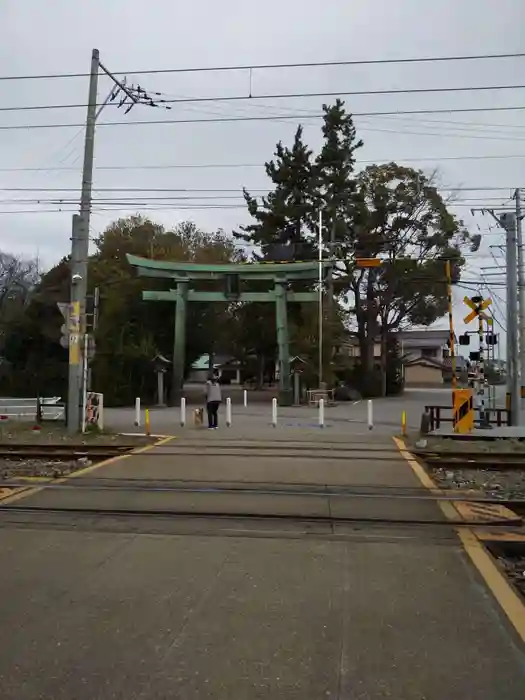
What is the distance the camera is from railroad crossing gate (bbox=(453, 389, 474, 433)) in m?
17.6

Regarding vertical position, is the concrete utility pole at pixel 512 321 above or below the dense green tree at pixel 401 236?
below

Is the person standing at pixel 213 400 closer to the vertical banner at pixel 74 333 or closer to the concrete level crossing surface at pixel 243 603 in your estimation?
the vertical banner at pixel 74 333

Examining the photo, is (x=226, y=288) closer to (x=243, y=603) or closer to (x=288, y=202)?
(x=288, y=202)

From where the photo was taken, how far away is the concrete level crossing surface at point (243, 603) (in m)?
3.54

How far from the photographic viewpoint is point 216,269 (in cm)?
3544

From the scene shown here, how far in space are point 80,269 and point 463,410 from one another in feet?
35.7

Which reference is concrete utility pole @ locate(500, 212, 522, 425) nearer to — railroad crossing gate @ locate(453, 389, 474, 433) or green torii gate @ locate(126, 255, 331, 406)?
railroad crossing gate @ locate(453, 389, 474, 433)

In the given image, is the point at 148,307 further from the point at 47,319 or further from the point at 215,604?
the point at 215,604

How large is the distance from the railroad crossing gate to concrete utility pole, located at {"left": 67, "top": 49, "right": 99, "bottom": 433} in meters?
10.0

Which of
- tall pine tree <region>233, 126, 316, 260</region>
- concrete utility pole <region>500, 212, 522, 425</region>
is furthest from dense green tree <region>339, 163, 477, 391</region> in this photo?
concrete utility pole <region>500, 212, 522, 425</region>

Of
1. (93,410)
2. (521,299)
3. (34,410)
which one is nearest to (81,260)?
(93,410)

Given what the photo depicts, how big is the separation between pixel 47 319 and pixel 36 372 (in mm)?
3595

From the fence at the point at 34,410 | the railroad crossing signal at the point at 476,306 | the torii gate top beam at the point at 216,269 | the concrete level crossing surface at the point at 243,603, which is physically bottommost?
the concrete level crossing surface at the point at 243,603

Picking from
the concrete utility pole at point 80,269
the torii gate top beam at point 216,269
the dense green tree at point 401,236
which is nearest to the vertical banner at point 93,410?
the concrete utility pole at point 80,269
